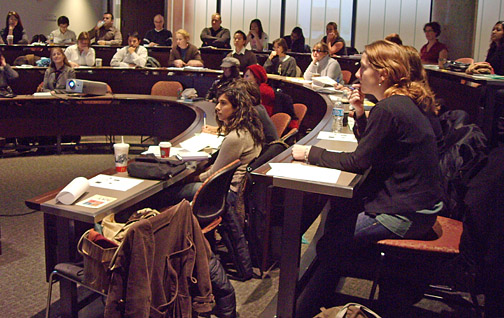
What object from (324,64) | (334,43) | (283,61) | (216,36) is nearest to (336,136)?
(324,64)

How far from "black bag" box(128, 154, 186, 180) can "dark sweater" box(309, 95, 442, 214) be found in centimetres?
99

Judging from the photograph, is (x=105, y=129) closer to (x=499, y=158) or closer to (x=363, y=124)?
(x=363, y=124)

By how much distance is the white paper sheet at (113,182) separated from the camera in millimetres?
2547

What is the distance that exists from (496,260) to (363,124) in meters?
1.09

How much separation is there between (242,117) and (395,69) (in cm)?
139

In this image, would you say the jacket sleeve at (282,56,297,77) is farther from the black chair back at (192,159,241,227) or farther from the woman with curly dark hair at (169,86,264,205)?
the black chair back at (192,159,241,227)

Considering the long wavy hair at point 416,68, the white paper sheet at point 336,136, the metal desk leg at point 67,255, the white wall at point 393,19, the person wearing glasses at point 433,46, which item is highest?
the white wall at point 393,19

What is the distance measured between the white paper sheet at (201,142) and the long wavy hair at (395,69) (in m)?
1.54

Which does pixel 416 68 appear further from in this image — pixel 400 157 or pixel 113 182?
pixel 113 182

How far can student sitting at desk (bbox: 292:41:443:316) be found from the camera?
7.13 ft

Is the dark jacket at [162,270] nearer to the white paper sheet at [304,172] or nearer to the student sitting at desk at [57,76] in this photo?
the white paper sheet at [304,172]

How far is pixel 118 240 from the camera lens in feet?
7.22

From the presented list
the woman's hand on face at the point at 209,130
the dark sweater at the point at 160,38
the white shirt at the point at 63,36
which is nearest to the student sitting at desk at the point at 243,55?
the dark sweater at the point at 160,38

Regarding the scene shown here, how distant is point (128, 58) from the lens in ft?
27.8
